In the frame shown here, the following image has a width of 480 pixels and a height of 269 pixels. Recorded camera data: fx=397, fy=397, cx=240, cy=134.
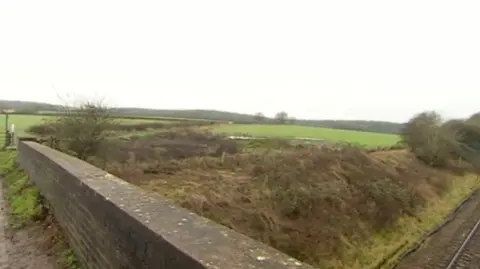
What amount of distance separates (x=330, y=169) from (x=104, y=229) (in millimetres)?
18792

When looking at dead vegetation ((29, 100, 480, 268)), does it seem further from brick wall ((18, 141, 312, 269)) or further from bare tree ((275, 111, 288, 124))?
bare tree ((275, 111, 288, 124))

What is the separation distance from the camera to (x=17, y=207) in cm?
1005

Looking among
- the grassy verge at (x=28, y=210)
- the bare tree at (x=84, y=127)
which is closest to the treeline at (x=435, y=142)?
the bare tree at (x=84, y=127)

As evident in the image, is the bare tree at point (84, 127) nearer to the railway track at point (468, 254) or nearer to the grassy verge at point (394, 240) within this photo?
the grassy verge at point (394, 240)

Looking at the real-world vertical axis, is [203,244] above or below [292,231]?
above

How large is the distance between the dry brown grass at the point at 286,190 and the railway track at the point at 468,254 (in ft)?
10.1

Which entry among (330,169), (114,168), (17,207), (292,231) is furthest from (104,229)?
(330,169)

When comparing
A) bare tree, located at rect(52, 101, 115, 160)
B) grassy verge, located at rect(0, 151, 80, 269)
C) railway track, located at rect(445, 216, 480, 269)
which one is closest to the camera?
grassy verge, located at rect(0, 151, 80, 269)

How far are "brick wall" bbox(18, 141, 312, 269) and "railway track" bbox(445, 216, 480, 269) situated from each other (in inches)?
510

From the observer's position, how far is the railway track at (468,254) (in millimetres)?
14137

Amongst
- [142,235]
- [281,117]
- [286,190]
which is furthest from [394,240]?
[281,117]

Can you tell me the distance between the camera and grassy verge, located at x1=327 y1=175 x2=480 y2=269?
14.2 m

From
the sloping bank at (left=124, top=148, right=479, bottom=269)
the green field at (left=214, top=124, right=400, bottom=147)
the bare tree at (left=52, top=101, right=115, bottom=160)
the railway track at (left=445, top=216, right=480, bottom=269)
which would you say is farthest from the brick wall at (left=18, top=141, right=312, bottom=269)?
the green field at (left=214, top=124, right=400, bottom=147)

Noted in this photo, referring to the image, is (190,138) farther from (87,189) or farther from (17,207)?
(87,189)
